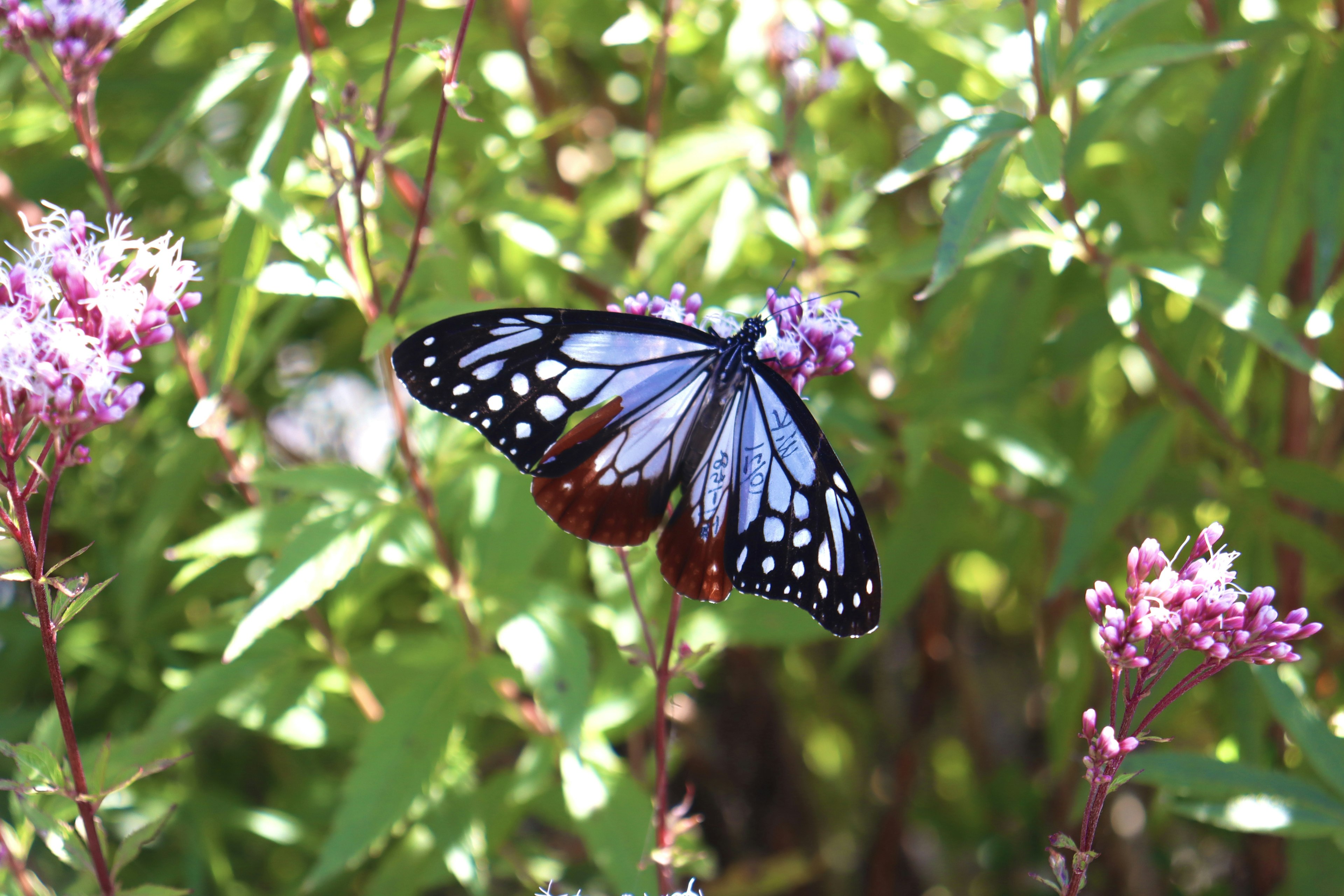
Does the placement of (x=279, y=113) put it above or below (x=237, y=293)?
above

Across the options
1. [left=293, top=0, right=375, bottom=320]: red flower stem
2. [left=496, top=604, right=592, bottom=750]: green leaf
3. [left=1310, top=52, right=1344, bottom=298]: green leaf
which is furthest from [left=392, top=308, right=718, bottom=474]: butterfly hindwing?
[left=1310, top=52, right=1344, bottom=298]: green leaf

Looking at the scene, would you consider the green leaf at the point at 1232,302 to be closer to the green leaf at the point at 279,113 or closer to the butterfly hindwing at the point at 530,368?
the butterfly hindwing at the point at 530,368

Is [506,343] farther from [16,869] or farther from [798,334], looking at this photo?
[16,869]

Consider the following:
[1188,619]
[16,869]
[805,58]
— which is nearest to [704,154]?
[805,58]

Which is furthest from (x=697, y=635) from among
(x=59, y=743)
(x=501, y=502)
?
(x=59, y=743)

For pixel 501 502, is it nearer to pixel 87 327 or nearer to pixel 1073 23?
pixel 87 327

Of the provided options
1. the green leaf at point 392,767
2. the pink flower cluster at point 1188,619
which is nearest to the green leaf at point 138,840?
the green leaf at point 392,767

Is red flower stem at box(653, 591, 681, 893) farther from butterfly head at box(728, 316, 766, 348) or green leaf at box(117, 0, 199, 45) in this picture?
green leaf at box(117, 0, 199, 45)
